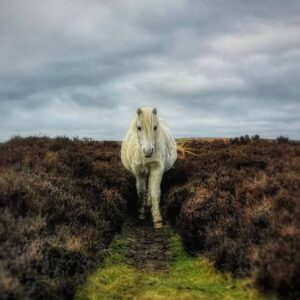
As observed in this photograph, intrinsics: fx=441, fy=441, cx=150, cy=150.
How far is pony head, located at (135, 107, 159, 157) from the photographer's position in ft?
34.5

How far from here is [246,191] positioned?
→ 29.6 feet

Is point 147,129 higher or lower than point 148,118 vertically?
lower

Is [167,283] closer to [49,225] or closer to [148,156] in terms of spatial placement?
[49,225]

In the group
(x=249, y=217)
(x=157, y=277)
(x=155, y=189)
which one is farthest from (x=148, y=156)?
(x=157, y=277)

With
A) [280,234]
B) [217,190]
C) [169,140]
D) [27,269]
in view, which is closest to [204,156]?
[169,140]

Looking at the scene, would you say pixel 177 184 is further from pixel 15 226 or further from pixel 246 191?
pixel 15 226

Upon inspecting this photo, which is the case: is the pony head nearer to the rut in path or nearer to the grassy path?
the rut in path

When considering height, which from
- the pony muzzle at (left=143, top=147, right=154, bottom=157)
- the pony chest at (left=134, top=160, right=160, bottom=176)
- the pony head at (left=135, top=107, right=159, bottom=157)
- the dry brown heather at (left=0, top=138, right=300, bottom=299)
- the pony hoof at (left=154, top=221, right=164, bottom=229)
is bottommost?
the pony hoof at (left=154, top=221, right=164, bottom=229)

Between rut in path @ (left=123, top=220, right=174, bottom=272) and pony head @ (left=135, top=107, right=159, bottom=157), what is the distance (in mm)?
1970

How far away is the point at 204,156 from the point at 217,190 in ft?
20.2

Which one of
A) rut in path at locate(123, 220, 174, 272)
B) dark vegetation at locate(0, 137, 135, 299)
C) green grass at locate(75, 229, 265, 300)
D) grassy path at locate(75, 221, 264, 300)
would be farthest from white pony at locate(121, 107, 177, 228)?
green grass at locate(75, 229, 265, 300)

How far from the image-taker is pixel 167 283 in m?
6.82

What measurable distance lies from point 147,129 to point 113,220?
92.7 inches

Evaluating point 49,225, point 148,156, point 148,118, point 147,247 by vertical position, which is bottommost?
point 147,247
